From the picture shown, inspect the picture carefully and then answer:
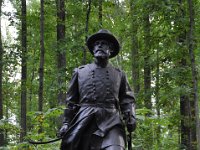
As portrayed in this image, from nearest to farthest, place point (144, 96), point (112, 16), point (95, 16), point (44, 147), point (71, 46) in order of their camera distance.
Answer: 1. point (44, 147)
2. point (71, 46)
3. point (144, 96)
4. point (95, 16)
5. point (112, 16)

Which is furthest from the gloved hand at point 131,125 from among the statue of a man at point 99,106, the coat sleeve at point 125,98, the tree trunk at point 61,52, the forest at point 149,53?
the tree trunk at point 61,52

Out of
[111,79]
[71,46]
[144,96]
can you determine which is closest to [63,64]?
[71,46]

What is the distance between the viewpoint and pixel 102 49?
5586 mm

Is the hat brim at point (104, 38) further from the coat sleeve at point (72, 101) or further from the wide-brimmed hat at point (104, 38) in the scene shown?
the coat sleeve at point (72, 101)

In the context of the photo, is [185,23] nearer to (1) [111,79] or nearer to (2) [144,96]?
(2) [144,96]

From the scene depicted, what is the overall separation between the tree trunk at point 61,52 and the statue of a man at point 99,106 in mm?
7188

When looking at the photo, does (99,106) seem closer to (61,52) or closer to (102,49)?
(102,49)

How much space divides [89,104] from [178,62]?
8.82 m

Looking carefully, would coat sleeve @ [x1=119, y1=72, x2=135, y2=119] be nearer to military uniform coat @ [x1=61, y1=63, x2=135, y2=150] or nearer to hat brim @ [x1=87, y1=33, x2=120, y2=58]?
military uniform coat @ [x1=61, y1=63, x2=135, y2=150]

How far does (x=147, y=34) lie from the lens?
14.2 meters

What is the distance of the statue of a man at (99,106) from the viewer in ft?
17.4

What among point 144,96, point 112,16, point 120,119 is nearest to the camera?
point 120,119

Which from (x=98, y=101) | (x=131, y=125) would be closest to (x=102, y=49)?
(x=98, y=101)

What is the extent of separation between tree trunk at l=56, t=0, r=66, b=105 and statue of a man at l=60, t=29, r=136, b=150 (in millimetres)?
7188
